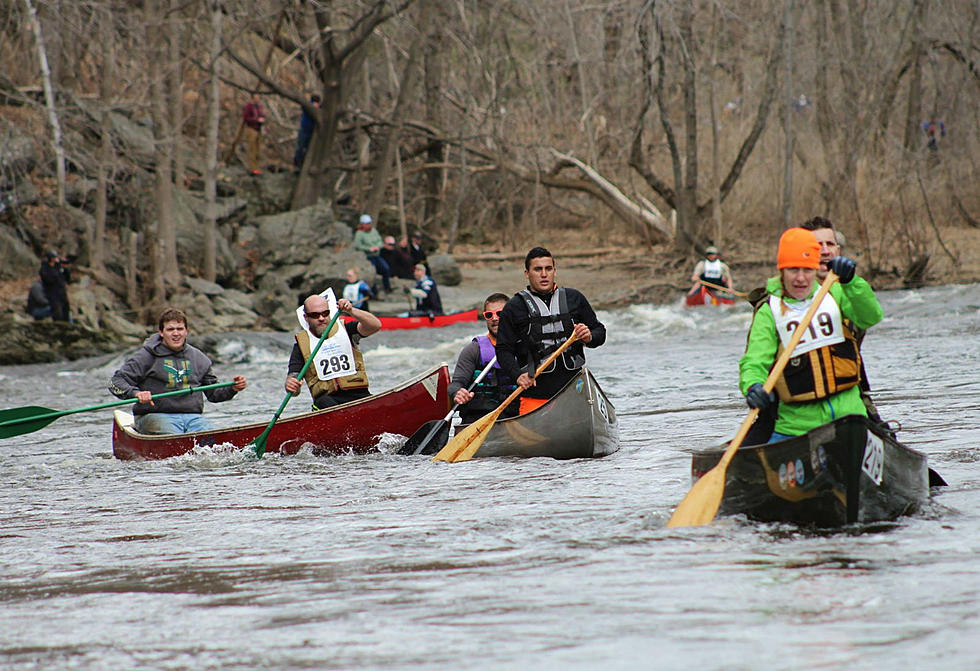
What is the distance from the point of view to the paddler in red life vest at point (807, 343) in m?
5.11

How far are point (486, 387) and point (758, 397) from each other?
4180 millimetres

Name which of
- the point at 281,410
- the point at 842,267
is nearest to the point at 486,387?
the point at 281,410

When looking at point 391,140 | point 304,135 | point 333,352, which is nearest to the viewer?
point 333,352

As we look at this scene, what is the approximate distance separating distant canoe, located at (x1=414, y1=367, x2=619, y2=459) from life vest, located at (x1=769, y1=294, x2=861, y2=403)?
2.84 m

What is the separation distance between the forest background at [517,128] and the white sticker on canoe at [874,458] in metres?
16.0

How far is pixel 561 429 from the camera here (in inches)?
323

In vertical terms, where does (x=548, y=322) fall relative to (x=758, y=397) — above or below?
above

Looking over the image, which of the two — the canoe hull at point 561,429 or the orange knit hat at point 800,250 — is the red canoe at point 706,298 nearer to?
the canoe hull at point 561,429

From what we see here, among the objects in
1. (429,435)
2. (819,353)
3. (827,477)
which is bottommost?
(429,435)

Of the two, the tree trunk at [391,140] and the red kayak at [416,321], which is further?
the tree trunk at [391,140]

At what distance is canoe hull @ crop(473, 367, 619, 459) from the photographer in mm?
8070

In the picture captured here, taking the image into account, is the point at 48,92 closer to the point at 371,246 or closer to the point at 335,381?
the point at 371,246

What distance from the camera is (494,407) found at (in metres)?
9.02

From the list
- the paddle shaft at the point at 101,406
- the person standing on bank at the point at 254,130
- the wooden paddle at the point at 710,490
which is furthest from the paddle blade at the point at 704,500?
the person standing on bank at the point at 254,130
